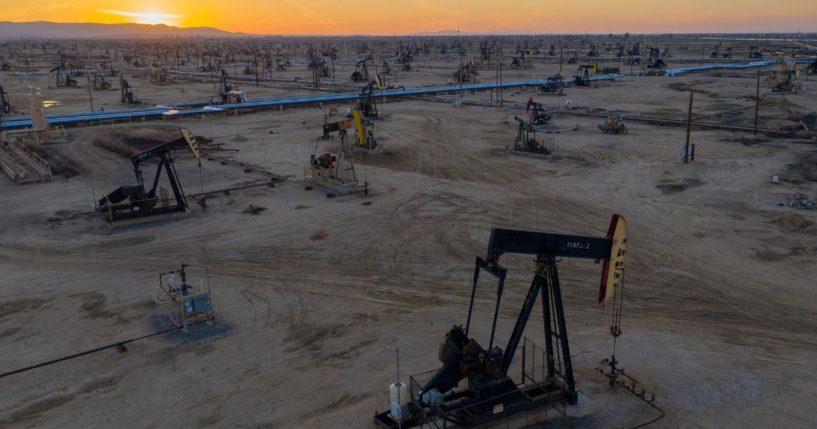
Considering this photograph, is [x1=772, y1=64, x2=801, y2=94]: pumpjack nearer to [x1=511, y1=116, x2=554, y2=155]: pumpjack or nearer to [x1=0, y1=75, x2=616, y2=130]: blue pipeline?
[x1=0, y1=75, x2=616, y2=130]: blue pipeline

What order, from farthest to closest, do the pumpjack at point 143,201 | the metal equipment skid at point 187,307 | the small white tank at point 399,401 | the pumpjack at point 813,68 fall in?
the pumpjack at point 813,68 < the pumpjack at point 143,201 < the metal equipment skid at point 187,307 < the small white tank at point 399,401

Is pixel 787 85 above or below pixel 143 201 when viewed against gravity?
above

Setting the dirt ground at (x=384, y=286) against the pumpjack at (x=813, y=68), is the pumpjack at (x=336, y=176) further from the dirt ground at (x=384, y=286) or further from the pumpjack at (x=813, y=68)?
the pumpjack at (x=813, y=68)

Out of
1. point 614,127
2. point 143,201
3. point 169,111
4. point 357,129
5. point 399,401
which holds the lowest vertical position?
point 399,401

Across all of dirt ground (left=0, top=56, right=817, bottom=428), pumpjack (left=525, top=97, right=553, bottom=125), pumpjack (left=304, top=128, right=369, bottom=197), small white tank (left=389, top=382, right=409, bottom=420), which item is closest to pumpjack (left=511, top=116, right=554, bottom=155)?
dirt ground (left=0, top=56, right=817, bottom=428)

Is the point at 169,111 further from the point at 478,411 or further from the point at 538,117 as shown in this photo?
the point at 478,411

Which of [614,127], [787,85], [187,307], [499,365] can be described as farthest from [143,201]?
[787,85]

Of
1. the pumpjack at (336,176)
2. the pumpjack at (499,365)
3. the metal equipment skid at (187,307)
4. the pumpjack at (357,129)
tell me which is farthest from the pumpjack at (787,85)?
the metal equipment skid at (187,307)

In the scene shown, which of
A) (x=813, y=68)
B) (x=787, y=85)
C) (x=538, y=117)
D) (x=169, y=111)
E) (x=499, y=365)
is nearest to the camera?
(x=499, y=365)
